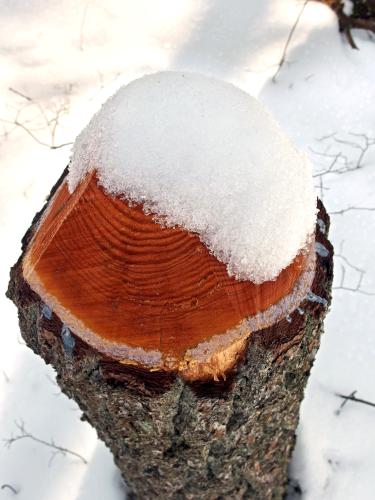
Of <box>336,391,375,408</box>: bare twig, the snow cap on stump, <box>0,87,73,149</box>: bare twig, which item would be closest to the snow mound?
the snow cap on stump

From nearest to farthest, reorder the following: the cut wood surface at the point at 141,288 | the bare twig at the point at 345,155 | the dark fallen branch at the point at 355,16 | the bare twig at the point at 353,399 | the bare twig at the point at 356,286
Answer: the cut wood surface at the point at 141,288 → the bare twig at the point at 353,399 → the bare twig at the point at 356,286 → the bare twig at the point at 345,155 → the dark fallen branch at the point at 355,16

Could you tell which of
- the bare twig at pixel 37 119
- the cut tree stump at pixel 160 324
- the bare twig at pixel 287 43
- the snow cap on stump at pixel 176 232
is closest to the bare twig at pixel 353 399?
the cut tree stump at pixel 160 324

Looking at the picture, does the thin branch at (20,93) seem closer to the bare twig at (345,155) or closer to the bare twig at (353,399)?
the bare twig at (345,155)

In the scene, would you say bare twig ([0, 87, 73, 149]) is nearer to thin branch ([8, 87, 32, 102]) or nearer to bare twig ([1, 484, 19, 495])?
thin branch ([8, 87, 32, 102])

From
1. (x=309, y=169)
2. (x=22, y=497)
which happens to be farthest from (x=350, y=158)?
(x=22, y=497)

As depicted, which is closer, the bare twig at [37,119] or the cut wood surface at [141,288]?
the cut wood surface at [141,288]

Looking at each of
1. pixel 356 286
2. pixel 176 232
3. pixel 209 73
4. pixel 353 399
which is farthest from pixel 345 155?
pixel 176 232

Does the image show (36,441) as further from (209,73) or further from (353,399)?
(209,73)
